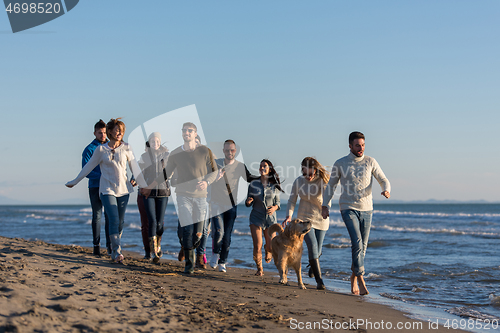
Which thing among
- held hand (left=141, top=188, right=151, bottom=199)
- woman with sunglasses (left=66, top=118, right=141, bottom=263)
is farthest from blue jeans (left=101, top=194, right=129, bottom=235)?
held hand (left=141, top=188, right=151, bottom=199)

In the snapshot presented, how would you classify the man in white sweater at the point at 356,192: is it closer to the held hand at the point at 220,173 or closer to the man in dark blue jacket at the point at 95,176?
the held hand at the point at 220,173

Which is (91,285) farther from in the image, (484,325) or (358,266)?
(484,325)

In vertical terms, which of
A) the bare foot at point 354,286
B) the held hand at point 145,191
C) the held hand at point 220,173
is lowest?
the bare foot at point 354,286

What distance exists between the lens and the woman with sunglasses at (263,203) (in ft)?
21.1

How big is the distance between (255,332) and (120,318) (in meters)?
1.05

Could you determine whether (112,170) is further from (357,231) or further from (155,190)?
(357,231)

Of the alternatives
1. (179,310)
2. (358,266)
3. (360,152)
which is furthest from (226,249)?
(179,310)

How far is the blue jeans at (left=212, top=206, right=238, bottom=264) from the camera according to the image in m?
6.57

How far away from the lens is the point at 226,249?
6688mm

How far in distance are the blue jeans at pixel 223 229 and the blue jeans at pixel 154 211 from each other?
2.92 feet

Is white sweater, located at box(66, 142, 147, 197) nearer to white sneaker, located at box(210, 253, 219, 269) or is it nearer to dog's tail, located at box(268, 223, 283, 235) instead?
white sneaker, located at box(210, 253, 219, 269)

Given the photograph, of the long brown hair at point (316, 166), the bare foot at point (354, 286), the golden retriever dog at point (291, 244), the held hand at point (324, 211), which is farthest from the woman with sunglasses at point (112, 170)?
the bare foot at point (354, 286)

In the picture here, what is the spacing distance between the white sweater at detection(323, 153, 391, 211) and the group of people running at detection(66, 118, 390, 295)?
0.5 inches

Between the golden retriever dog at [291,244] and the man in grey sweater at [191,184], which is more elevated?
the man in grey sweater at [191,184]
